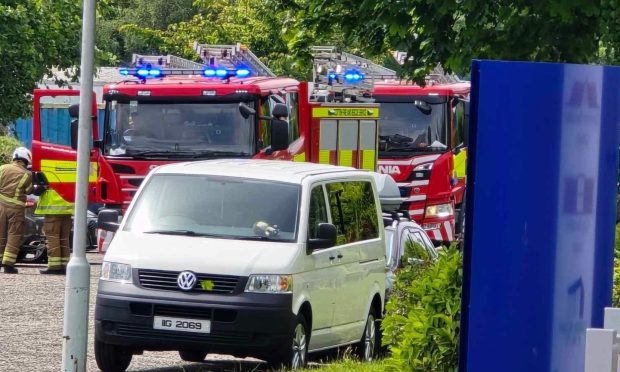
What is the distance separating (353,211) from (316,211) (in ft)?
2.94

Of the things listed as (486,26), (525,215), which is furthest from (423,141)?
(525,215)

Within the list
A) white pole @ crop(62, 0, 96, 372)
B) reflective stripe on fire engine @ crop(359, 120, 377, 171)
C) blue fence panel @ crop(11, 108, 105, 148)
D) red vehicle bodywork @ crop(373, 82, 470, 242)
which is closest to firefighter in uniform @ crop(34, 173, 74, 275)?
blue fence panel @ crop(11, 108, 105, 148)

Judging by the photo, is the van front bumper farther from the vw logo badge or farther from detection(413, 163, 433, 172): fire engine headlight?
detection(413, 163, 433, 172): fire engine headlight

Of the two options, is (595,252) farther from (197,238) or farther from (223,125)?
(223,125)

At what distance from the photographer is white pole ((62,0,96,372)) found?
11.1m

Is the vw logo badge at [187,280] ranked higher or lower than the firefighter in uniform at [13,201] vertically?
higher

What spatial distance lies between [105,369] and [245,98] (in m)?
7.95

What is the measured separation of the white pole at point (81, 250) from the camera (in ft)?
36.4

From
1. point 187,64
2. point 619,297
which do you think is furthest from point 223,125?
point 619,297

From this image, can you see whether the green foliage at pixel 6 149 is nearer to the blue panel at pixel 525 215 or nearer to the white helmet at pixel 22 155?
the white helmet at pixel 22 155

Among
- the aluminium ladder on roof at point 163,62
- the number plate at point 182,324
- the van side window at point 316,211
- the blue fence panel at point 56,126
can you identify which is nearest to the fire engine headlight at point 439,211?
the aluminium ladder on roof at point 163,62

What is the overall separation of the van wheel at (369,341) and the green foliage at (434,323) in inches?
196

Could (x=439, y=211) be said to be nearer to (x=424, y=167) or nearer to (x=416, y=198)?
(x=416, y=198)

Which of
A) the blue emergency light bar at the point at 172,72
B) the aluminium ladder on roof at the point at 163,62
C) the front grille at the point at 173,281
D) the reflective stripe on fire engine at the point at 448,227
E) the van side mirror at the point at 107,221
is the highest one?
the aluminium ladder on roof at the point at 163,62
